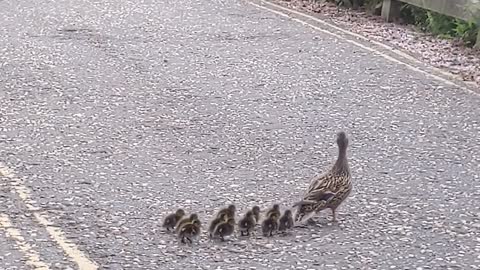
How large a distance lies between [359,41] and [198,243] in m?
6.51

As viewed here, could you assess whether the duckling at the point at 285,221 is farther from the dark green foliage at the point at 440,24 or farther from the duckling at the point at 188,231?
the dark green foliage at the point at 440,24

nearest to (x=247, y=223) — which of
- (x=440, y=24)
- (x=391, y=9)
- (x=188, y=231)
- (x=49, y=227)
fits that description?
(x=188, y=231)

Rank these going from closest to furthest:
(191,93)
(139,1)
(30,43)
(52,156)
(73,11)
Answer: (52,156) → (191,93) → (30,43) → (73,11) → (139,1)

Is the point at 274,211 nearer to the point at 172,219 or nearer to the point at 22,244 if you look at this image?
the point at 172,219

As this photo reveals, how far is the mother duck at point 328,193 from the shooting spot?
18.6ft

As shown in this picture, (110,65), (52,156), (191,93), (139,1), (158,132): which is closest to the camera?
(52,156)

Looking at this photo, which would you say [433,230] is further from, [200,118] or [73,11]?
[73,11]

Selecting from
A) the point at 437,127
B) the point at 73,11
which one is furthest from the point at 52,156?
the point at 73,11

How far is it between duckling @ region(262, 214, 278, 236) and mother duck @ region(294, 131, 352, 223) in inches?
7.8

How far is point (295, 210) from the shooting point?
5824 millimetres

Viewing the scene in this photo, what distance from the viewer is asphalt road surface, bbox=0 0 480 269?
17.6 ft

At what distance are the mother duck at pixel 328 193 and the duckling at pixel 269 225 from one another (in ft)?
0.65

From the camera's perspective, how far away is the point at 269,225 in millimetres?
5531

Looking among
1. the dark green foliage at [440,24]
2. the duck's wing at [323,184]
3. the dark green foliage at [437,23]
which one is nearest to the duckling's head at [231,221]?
the duck's wing at [323,184]
